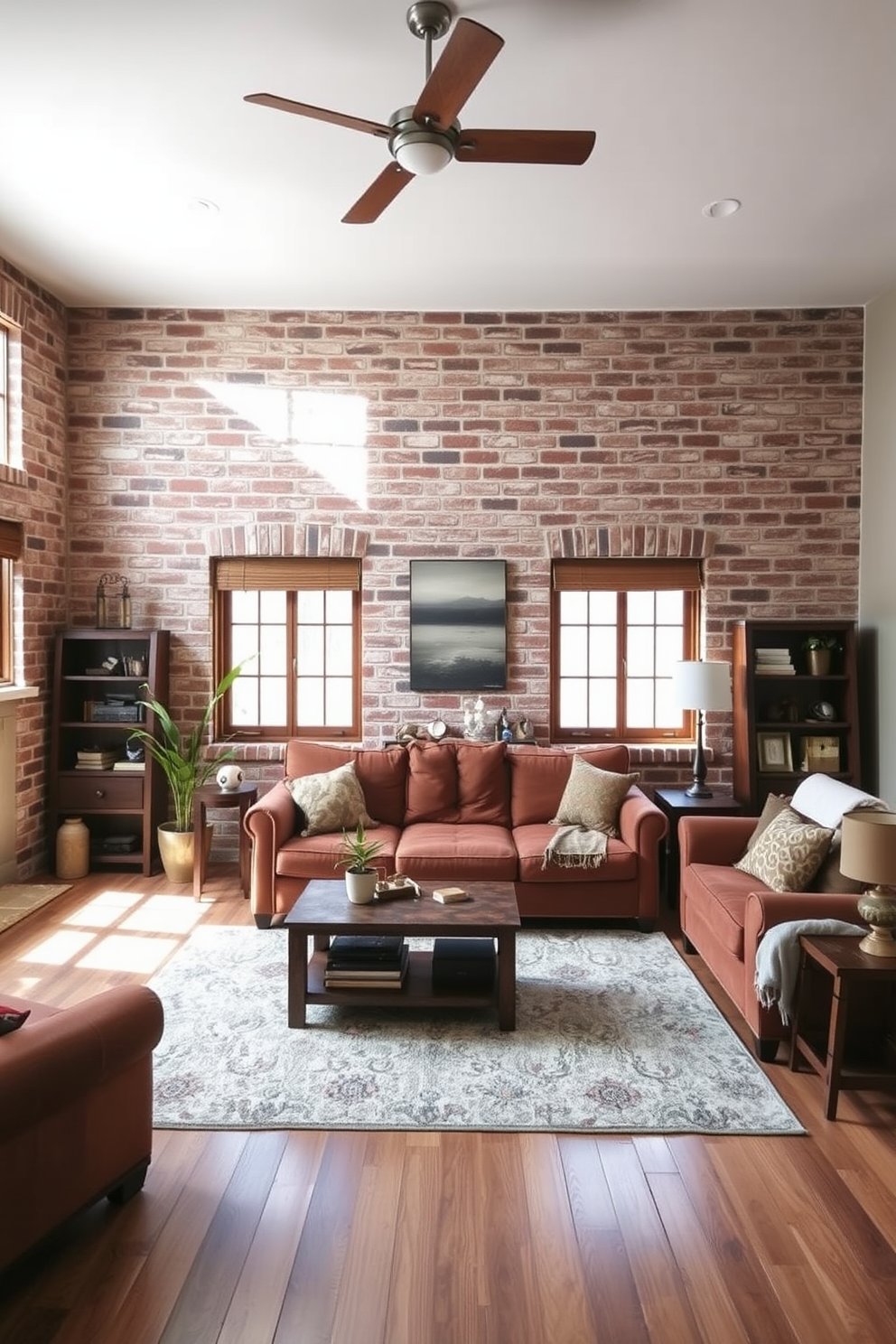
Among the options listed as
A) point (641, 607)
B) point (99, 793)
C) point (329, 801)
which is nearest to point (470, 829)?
point (329, 801)

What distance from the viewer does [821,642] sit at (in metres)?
5.52

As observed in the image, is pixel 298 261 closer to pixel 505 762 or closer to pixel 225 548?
pixel 225 548

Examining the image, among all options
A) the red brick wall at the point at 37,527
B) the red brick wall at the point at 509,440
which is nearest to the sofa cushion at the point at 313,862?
the red brick wall at the point at 509,440

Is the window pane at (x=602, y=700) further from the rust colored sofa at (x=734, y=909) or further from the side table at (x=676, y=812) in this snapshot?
the rust colored sofa at (x=734, y=909)

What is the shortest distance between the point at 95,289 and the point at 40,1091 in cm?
488

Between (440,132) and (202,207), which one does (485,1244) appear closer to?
(440,132)

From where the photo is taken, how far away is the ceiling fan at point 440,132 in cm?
253

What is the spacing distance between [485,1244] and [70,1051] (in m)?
1.16

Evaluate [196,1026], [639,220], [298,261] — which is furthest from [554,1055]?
[298,261]

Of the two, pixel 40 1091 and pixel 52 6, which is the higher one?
pixel 52 6

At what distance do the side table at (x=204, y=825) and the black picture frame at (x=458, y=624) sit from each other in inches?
52.3

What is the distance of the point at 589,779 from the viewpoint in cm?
500

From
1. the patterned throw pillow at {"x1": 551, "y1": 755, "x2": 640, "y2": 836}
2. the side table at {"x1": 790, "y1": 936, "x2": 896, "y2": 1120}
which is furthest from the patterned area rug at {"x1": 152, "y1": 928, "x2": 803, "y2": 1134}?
the patterned throw pillow at {"x1": 551, "y1": 755, "x2": 640, "y2": 836}

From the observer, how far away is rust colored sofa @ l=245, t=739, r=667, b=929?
4547mm
